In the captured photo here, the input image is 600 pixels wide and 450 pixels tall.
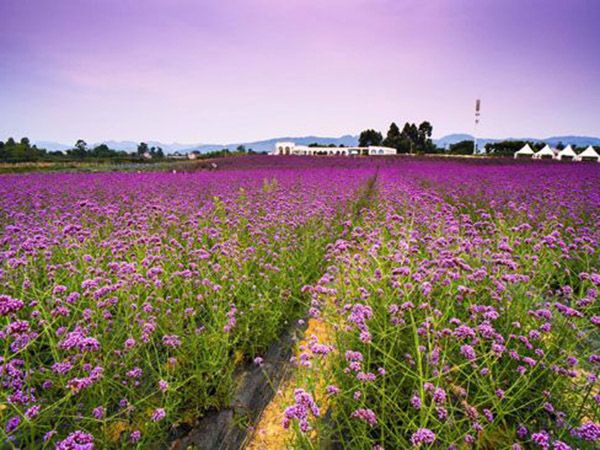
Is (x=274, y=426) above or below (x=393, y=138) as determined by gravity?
below

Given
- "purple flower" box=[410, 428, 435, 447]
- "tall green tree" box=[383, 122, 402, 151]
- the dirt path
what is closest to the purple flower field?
"purple flower" box=[410, 428, 435, 447]

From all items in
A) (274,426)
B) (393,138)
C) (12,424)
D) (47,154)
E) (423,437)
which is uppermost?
(393,138)

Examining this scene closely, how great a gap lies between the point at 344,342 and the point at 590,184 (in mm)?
10877

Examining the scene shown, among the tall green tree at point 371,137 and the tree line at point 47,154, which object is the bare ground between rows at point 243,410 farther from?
the tall green tree at point 371,137

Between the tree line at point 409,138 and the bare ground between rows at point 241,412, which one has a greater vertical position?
the tree line at point 409,138

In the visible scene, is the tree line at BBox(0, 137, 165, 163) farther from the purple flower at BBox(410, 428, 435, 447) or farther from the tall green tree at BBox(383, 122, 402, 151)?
the tall green tree at BBox(383, 122, 402, 151)

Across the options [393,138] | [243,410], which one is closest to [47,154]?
[243,410]

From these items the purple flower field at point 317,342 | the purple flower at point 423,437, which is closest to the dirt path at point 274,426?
the purple flower field at point 317,342

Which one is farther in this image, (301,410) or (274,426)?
(274,426)

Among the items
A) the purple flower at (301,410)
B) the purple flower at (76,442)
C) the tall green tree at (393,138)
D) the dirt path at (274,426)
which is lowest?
the dirt path at (274,426)

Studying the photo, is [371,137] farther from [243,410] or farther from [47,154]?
[243,410]

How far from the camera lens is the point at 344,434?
2230mm

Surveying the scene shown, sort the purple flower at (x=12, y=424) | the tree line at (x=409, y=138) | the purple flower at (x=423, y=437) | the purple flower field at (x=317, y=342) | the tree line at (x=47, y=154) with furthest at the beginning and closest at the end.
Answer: the tree line at (x=409, y=138) < the tree line at (x=47, y=154) < the purple flower field at (x=317, y=342) < the purple flower at (x=12, y=424) < the purple flower at (x=423, y=437)

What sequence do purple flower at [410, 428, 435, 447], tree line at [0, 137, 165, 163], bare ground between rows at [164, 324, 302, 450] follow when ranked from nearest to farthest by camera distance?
purple flower at [410, 428, 435, 447] → bare ground between rows at [164, 324, 302, 450] → tree line at [0, 137, 165, 163]
